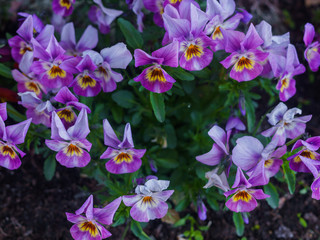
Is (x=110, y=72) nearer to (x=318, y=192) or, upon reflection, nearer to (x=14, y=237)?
(x=318, y=192)

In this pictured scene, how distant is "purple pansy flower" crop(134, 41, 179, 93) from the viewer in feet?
5.70

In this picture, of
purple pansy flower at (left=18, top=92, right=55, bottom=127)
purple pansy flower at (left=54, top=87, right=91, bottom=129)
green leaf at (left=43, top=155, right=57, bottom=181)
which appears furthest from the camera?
green leaf at (left=43, top=155, right=57, bottom=181)

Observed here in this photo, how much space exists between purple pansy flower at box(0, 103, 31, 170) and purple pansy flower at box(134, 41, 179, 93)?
565 millimetres

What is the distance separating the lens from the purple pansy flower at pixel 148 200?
1.78 m

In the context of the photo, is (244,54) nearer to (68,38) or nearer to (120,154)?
(120,154)

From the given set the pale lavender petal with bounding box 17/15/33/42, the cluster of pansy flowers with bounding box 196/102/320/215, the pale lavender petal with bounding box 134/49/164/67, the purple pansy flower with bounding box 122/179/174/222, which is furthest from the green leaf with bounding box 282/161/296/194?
the pale lavender petal with bounding box 17/15/33/42

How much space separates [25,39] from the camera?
2215 millimetres

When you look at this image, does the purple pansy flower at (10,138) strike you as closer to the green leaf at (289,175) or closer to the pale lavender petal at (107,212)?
the pale lavender petal at (107,212)

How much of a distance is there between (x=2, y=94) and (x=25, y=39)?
0.37 m

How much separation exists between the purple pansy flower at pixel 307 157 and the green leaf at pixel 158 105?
642 millimetres

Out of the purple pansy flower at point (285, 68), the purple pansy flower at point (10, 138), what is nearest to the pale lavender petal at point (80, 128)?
the purple pansy flower at point (10, 138)

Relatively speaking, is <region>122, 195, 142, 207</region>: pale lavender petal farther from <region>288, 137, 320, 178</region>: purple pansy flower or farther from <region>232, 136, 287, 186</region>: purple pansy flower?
<region>288, 137, 320, 178</region>: purple pansy flower

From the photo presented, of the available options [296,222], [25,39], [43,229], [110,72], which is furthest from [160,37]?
[296,222]

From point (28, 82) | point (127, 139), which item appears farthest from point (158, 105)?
point (28, 82)
